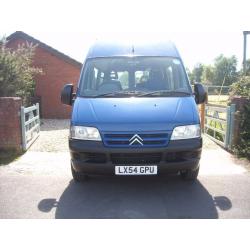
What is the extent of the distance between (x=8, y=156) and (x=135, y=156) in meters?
3.95

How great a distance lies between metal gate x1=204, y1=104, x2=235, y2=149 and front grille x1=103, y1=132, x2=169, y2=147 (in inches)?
144

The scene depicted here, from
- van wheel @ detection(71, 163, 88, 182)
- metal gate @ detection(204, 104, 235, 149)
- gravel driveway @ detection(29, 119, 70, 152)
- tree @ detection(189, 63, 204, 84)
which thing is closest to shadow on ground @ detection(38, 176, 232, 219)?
van wheel @ detection(71, 163, 88, 182)

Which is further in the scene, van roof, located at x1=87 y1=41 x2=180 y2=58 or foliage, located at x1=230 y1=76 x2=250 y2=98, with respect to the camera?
foliage, located at x1=230 y1=76 x2=250 y2=98

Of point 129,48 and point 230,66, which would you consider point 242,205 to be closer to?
point 129,48

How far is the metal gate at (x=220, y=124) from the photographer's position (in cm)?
769

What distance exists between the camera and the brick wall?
743 cm

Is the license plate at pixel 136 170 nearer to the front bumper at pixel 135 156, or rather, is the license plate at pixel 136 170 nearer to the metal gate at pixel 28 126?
the front bumper at pixel 135 156

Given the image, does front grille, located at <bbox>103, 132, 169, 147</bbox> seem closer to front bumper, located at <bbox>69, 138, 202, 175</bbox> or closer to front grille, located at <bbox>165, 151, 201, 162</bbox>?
front bumper, located at <bbox>69, 138, 202, 175</bbox>

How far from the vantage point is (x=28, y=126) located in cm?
883

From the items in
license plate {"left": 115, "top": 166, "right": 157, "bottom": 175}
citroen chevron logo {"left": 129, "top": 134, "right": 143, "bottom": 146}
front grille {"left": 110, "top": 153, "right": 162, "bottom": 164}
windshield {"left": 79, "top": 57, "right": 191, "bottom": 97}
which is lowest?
license plate {"left": 115, "top": 166, "right": 157, "bottom": 175}

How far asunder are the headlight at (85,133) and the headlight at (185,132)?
111 cm

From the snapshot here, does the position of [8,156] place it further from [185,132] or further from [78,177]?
[185,132]

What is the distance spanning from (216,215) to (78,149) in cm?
213
